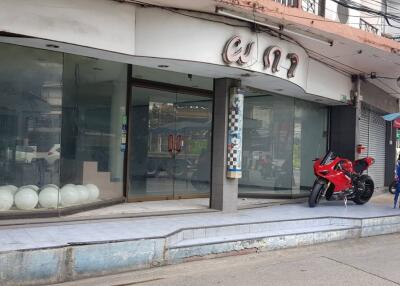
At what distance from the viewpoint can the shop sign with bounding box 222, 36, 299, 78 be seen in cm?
925

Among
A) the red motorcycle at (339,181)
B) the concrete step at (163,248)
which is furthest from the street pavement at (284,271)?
the red motorcycle at (339,181)

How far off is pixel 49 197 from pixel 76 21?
3.17 meters

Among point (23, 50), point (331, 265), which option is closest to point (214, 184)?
point (331, 265)

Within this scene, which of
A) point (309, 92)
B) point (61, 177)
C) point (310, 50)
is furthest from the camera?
point (309, 92)

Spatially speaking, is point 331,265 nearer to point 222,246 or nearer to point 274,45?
point 222,246

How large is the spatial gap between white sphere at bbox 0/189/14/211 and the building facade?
0.02m

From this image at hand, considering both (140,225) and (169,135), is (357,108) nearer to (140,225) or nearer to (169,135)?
(169,135)

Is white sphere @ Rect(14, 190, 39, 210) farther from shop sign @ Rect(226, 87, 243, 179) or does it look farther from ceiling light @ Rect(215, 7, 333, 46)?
ceiling light @ Rect(215, 7, 333, 46)

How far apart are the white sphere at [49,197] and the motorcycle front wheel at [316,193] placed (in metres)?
6.42

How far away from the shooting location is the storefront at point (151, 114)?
856cm

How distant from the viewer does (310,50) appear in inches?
471

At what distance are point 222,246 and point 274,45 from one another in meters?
4.51

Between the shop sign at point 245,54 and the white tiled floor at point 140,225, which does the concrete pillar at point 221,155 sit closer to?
the white tiled floor at point 140,225

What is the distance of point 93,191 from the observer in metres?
10.2
